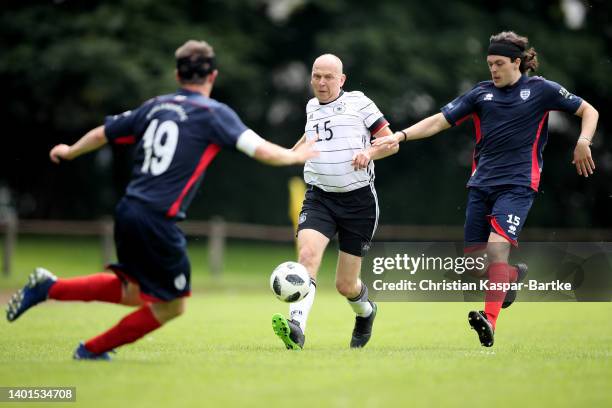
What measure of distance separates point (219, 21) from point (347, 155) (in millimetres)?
19719

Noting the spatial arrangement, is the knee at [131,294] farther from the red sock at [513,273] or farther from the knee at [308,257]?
the red sock at [513,273]

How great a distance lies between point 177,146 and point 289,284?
1.96m

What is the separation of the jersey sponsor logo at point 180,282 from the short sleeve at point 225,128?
92 centimetres

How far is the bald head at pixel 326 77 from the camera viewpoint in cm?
848

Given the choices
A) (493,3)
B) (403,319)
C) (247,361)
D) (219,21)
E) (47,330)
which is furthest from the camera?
(493,3)

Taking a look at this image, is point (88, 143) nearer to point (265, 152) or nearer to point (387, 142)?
point (265, 152)

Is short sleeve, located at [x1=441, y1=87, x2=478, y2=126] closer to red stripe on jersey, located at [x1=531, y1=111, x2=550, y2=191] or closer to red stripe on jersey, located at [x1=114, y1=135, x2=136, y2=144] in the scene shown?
red stripe on jersey, located at [x1=531, y1=111, x2=550, y2=191]

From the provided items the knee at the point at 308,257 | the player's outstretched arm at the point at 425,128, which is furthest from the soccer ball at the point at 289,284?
the player's outstretched arm at the point at 425,128

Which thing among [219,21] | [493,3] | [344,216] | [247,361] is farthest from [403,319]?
[493,3]

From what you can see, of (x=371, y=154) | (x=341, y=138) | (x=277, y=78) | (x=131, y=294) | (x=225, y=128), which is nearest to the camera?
(x=225, y=128)

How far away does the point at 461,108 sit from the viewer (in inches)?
345

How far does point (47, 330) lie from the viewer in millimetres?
10625

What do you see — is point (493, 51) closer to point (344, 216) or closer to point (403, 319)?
point (344, 216)

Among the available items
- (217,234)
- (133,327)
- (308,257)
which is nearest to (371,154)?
(308,257)
